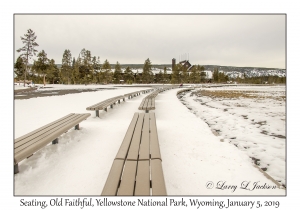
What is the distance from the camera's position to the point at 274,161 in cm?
335

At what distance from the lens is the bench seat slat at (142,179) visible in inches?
70.2

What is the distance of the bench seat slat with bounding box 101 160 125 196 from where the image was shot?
1752mm

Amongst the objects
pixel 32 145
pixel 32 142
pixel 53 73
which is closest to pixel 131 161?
pixel 32 145

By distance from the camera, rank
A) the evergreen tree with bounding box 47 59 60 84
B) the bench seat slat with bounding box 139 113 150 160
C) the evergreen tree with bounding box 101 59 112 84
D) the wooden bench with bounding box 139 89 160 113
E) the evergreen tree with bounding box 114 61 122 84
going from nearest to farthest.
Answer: the bench seat slat with bounding box 139 113 150 160
the wooden bench with bounding box 139 89 160 113
the evergreen tree with bounding box 47 59 60 84
the evergreen tree with bounding box 101 59 112 84
the evergreen tree with bounding box 114 61 122 84

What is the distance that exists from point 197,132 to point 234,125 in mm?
1852

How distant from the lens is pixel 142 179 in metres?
1.93

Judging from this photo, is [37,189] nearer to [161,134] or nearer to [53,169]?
[53,169]

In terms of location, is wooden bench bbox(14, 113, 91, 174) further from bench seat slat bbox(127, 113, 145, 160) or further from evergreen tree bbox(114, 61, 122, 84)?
evergreen tree bbox(114, 61, 122, 84)

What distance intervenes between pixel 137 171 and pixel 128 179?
0.19 meters

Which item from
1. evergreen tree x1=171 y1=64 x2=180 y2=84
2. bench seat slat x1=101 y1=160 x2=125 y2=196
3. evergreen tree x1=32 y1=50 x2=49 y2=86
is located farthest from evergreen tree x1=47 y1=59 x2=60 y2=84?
bench seat slat x1=101 y1=160 x2=125 y2=196

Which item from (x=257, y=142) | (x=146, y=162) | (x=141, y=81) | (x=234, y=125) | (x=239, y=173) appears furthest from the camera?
(x=141, y=81)

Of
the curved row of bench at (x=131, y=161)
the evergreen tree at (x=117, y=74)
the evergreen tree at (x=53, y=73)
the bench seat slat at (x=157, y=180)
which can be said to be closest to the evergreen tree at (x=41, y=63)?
the evergreen tree at (x=53, y=73)
